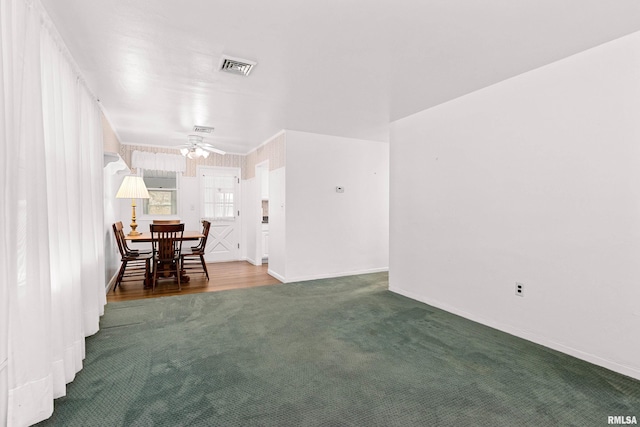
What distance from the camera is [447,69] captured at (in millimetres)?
2957

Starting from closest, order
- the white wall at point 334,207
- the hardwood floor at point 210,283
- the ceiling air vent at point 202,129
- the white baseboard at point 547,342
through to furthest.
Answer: the white baseboard at point 547,342 → the hardwood floor at point 210,283 → the ceiling air vent at point 202,129 → the white wall at point 334,207

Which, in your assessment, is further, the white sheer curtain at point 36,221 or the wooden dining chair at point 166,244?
the wooden dining chair at point 166,244

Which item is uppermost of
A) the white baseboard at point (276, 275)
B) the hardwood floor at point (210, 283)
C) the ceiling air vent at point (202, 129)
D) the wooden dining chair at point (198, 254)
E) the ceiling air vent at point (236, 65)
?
the ceiling air vent at point (236, 65)

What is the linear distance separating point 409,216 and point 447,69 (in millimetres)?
2027

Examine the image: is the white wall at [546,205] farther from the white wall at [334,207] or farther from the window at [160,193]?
the window at [160,193]

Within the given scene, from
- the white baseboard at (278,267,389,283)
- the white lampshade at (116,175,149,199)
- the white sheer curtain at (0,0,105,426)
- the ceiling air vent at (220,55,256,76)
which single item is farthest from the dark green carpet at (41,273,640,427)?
the ceiling air vent at (220,55,256,76)

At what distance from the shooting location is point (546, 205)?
283cm

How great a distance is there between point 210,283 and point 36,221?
3537 mm

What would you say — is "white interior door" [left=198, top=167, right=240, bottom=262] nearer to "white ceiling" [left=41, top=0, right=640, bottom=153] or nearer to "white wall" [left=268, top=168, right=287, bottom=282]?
"white wall" [left=268, top=168, right=287, bottom=282]

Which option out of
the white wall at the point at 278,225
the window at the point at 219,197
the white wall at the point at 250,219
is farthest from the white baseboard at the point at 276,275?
the window at the point at 219,197

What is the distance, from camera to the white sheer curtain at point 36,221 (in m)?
1.53

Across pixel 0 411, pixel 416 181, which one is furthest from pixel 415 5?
pixel 0 411

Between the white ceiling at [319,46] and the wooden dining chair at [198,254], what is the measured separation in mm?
2203

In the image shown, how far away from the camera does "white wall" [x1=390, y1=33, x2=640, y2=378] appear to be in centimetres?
237
